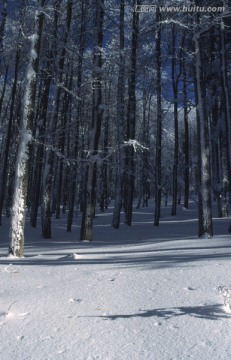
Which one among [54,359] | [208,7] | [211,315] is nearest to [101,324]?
[54,359]

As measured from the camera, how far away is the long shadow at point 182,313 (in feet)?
11.2

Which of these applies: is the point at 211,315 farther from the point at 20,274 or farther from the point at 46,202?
the point at 46,202

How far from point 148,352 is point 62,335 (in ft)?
2.89

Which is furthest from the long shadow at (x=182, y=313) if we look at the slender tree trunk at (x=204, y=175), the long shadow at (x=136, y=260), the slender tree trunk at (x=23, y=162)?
the slender tree trunk at (x=204, y=175)

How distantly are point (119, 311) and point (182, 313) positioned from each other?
701mm

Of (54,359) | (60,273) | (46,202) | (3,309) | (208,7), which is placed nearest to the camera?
(54,359)

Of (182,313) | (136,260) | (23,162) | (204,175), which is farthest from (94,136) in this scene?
(182,313)

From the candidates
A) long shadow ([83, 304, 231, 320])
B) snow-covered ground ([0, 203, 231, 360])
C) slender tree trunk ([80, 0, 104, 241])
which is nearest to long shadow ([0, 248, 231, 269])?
snow-covered ground ([0, 203, 231, 360])

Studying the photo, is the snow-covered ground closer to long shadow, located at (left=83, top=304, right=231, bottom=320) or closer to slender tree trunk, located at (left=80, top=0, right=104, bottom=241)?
long shadow, located at (left=83, top=304, right=231, bottom=320)

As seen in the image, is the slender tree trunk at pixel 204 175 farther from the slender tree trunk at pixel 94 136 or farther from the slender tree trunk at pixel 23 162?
the slender tree trunk at pixel 23 162

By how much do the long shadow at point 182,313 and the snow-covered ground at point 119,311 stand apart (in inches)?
0.4

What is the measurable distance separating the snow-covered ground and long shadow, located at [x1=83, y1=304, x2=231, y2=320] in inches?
0.4

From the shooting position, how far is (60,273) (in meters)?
Answer: 5.50

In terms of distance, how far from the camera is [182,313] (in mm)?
3527
